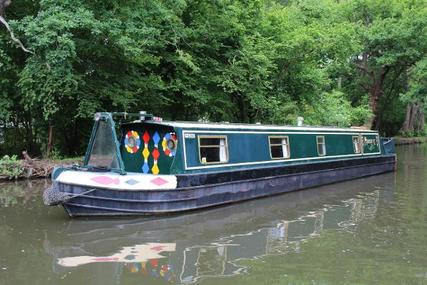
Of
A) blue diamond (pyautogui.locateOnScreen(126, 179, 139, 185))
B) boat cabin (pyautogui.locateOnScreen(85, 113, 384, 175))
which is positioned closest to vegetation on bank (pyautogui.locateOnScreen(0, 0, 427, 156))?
boat cabin (pyautogui.locateOnScreen(85, 113, 384, 175))

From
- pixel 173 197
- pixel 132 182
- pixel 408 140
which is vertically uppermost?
pixel 132 182

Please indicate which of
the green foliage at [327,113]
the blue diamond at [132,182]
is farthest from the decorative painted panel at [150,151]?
the green foliage at [327,113]

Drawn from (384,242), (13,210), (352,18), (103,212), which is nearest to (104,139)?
(103,212)

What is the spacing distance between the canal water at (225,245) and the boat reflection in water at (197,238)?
0.05 feet

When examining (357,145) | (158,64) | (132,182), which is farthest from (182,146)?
(357,145)

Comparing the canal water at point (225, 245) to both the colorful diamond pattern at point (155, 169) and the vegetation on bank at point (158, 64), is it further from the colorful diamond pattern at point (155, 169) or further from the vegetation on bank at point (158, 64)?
the vegetation on bank at point (158, 64)

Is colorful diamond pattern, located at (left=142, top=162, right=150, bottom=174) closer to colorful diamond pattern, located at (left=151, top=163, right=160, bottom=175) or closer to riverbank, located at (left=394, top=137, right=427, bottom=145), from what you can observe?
colorful diamond pattern, located at (left=151, top=163, right=160, bottom=175)

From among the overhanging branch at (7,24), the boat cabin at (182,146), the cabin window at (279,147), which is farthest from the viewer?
the overhanging branch at (7,24)

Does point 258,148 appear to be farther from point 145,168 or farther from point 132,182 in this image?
point 132,182

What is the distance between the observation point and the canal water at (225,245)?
6793 millimetres

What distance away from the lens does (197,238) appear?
8789 mm

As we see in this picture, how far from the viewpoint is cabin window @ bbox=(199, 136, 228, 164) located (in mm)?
11344

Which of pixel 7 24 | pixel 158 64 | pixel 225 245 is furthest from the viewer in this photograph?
pixel 158 64

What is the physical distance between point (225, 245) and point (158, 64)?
1034 centimetres
